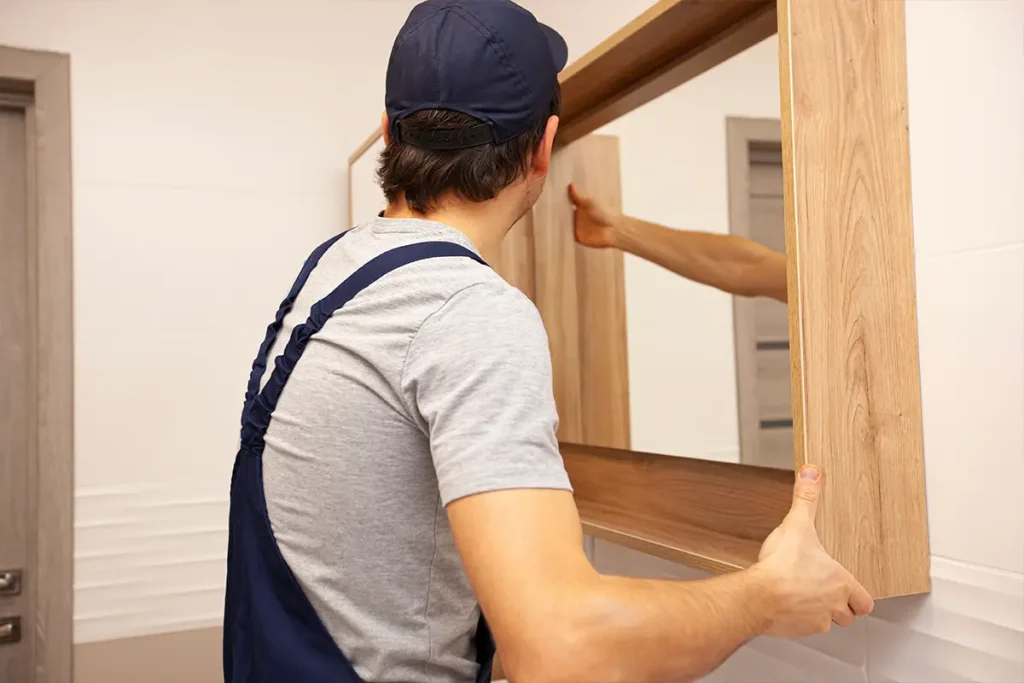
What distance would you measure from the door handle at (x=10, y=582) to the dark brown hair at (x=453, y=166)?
57.3 inches

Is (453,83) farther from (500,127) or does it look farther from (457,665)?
(457,665)

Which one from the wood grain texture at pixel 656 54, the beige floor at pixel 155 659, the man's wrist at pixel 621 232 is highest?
the wood grain texture at pixel 656 54

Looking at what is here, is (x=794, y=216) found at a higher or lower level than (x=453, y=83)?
lower

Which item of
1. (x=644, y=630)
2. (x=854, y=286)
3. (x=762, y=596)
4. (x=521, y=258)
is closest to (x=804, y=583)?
(x=762, y=596)

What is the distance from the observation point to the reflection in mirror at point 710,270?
1169mm

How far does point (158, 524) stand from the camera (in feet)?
5.78

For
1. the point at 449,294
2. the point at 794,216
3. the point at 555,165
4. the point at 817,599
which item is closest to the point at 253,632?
the point at 449,294

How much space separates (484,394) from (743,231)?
0.75 meters

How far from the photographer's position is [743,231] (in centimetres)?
122

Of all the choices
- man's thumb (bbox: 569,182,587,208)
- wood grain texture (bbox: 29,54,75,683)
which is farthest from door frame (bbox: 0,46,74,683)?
man's thumb (bbox: 569,182,587,208)

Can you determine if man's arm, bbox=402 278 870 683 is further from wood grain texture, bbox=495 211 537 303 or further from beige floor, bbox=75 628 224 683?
beige floor, bbox=75 628 224 683

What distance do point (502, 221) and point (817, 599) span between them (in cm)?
44

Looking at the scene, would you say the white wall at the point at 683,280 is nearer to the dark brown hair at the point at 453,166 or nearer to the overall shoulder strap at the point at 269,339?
the dark brown hair at the point at 453,166

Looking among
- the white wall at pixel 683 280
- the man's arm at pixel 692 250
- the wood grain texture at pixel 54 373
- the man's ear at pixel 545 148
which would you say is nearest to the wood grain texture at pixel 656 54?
the white wall at pixel 683 280
